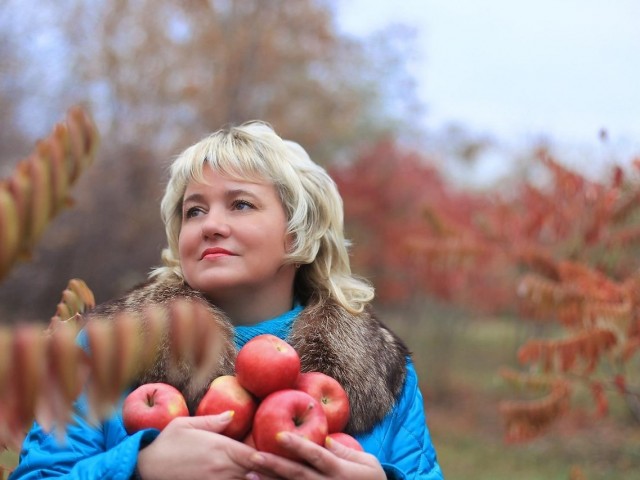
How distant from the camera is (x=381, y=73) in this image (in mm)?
19438

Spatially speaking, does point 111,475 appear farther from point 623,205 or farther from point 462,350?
point 462,350

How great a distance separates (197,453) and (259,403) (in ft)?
0.75

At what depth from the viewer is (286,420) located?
172 centimetres

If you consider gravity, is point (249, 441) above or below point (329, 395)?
below

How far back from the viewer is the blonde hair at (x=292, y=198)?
236 cm

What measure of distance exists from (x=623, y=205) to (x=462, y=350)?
43.3ft

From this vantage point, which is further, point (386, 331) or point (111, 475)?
point (386, 331)

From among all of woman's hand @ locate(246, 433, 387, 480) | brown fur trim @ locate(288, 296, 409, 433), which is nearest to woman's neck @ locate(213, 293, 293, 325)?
brown fur trim @ locate(288, 296, 409, 433)

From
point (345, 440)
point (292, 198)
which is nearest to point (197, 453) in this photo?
point (345, 440)

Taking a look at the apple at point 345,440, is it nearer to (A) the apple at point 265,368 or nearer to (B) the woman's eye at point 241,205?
(A) the apple at point 265,368

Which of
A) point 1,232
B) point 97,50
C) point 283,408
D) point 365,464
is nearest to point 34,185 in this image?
point 1,232

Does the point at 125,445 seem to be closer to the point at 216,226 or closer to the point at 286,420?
the point at 286,420

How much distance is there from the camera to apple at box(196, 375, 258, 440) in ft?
5.93

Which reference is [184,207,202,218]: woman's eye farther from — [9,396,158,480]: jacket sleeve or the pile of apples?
[9,396,158,480]: jacket sleeve
